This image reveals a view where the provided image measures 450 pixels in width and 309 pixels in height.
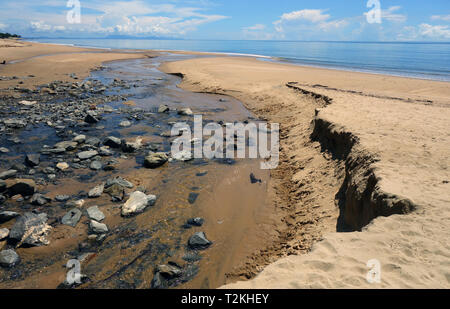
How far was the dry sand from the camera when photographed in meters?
3.15

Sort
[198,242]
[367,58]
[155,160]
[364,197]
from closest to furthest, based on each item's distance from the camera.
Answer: [364,197]
[198,242]
[155,160]
[367,58]

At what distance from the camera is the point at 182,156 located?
928 cm

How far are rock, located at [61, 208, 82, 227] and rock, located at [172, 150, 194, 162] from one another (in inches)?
150

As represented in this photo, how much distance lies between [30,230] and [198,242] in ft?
11.3

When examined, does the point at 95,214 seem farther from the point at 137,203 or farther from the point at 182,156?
the point at 182,156

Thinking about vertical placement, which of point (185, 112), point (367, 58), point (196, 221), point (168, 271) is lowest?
point (168, 271)

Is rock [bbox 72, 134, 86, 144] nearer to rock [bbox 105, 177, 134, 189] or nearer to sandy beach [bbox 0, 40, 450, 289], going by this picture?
sandy beach [bbox 0, 40, 450, 289]

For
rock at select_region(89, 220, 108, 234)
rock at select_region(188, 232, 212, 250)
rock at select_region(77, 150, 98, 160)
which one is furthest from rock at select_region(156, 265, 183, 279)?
rock at select_region(77, 150, 98, 160)

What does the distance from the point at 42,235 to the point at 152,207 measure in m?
2.27

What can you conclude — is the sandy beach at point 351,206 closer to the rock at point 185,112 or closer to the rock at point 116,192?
the rock at point 116,192

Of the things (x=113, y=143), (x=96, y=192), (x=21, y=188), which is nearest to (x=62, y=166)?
(x=21, y=188)

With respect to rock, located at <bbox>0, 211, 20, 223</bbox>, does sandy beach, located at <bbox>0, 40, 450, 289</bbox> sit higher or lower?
higher

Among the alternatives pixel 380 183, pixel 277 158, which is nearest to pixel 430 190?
pixel 380 183

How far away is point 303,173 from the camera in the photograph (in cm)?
792
